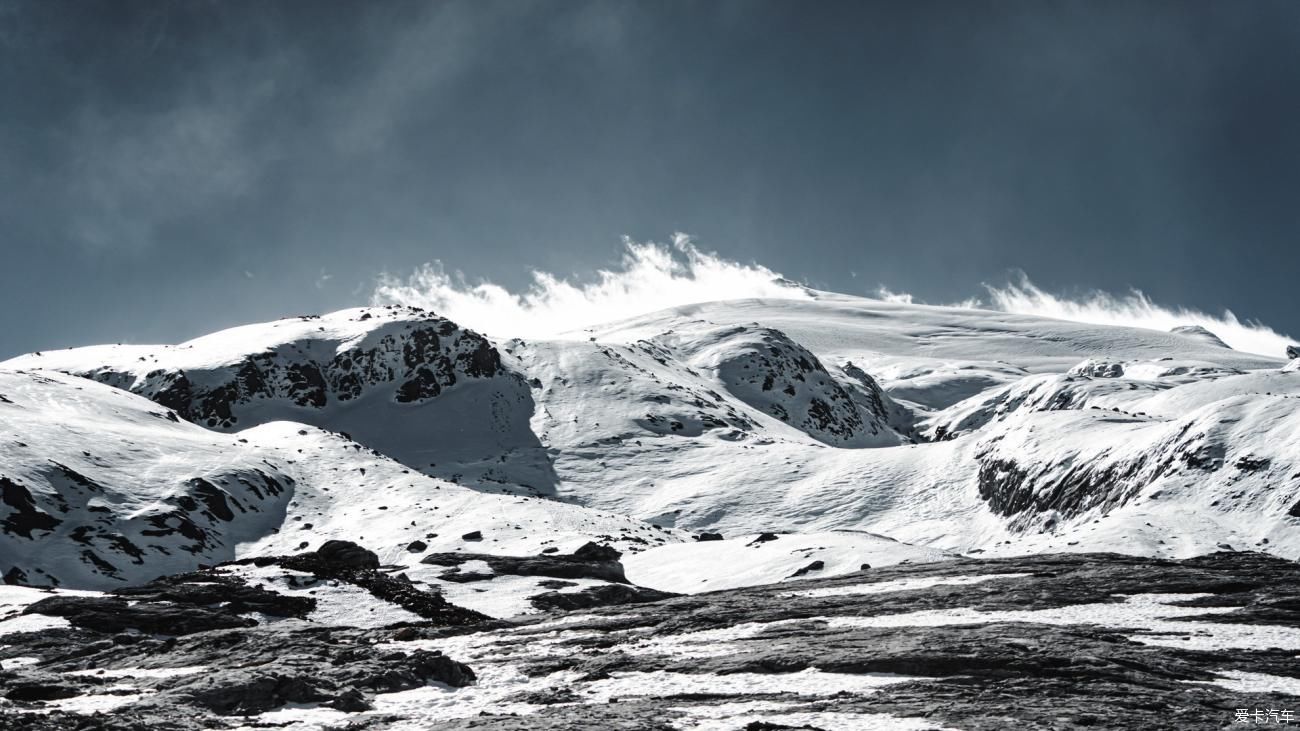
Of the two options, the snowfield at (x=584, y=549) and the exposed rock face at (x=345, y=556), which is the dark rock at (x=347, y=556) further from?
the snowfield at (x=584, y=549)

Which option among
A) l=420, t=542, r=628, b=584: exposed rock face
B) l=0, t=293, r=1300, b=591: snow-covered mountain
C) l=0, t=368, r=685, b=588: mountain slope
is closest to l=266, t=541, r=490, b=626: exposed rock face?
l=0, t=293, r=1300, b=591: snow-covered mountain

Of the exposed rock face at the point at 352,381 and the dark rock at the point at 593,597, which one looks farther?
the exposed rock face at the point at 352,381

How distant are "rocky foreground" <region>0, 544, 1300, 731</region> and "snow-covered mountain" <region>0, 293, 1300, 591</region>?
16745 millimetres

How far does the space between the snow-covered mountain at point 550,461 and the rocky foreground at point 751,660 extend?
1674 centimetres

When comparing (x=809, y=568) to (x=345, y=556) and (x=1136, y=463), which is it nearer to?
(x=345, y=556)

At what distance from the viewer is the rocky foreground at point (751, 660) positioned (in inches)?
642

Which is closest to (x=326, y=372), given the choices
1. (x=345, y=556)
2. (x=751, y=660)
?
(x=345, y=556)

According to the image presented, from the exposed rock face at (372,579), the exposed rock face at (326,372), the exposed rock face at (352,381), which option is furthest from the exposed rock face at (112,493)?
the exposed rock face at (326,372)

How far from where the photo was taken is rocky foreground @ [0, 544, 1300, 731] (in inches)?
642

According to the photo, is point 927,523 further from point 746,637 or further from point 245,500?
point 746,637

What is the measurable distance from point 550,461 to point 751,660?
108778mm

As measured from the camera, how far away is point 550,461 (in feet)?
421

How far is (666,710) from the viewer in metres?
17.0

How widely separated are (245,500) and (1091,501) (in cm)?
6802
